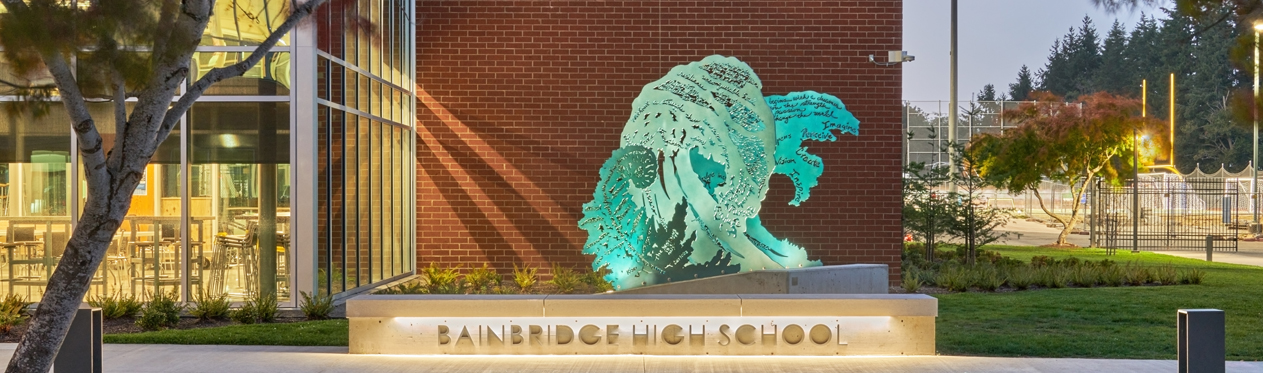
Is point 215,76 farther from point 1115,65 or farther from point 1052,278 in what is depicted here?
point 1115,65

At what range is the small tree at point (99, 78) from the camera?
6543 mm

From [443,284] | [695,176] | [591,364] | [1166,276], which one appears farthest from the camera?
[1166,276]

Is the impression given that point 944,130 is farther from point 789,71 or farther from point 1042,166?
point 789,71

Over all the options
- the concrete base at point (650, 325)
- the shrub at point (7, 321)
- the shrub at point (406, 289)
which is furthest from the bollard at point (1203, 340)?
the shrub at point (7, 321)

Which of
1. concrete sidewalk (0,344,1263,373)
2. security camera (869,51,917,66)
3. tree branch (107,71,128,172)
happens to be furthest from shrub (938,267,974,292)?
tree branch (107,71,128,172)

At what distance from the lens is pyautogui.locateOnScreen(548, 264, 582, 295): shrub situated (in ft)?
54.1

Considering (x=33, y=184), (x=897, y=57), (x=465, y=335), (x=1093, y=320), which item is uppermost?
(x=897, y=57)

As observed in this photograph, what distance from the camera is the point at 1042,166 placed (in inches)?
1251

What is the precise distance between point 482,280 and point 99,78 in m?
9.91

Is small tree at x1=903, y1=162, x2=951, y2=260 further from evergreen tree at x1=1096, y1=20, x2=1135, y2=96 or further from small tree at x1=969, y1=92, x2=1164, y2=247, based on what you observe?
evergreen tree at x1=1096, y1=20, x2=1135, y2=96

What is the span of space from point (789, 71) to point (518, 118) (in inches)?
176

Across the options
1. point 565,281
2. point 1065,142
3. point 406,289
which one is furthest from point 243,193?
point 1065,142

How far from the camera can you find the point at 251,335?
38.4 ft

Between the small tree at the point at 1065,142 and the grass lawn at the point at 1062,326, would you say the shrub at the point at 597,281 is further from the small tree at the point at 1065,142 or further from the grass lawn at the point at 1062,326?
the small tree at the point at 1065,142
